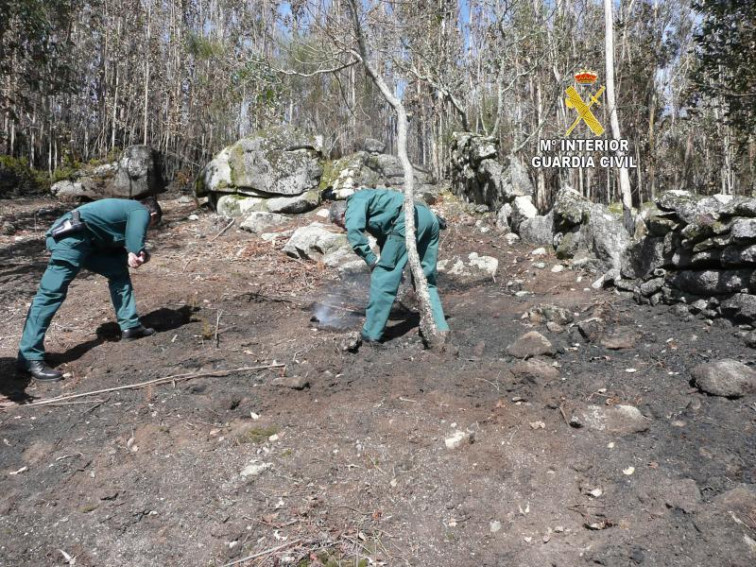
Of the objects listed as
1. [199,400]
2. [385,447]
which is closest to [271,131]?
[199,400]

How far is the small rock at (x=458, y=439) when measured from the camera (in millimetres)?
3197

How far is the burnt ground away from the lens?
8.33ft

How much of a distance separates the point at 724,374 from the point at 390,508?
229 centimetres

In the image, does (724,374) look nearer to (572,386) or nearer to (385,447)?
(572,386)

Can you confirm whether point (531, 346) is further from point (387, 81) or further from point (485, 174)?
point (387, 81)

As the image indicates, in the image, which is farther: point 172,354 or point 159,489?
point 172,354

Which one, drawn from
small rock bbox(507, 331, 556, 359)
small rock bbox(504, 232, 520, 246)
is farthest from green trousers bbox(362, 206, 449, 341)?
small rock bbox(504, 232, 520, 246)

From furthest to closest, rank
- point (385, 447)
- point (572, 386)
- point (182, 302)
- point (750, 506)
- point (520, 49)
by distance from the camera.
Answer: point (520, 49) → point (182, 302) → point (572, 386) → point (385, 447) → point (750, 506)

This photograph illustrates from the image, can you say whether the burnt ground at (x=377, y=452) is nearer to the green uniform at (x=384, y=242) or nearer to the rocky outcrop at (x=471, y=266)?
the green uniform at (x=384, y=242)

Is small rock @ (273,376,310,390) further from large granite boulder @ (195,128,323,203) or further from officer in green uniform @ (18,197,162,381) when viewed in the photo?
large granite boulder @ (195,128,323,203)

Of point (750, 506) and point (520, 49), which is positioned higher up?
point (520, 49)

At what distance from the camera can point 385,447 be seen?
10.5 ft

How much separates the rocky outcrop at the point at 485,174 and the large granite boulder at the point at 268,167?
272 cm

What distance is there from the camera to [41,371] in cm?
425
